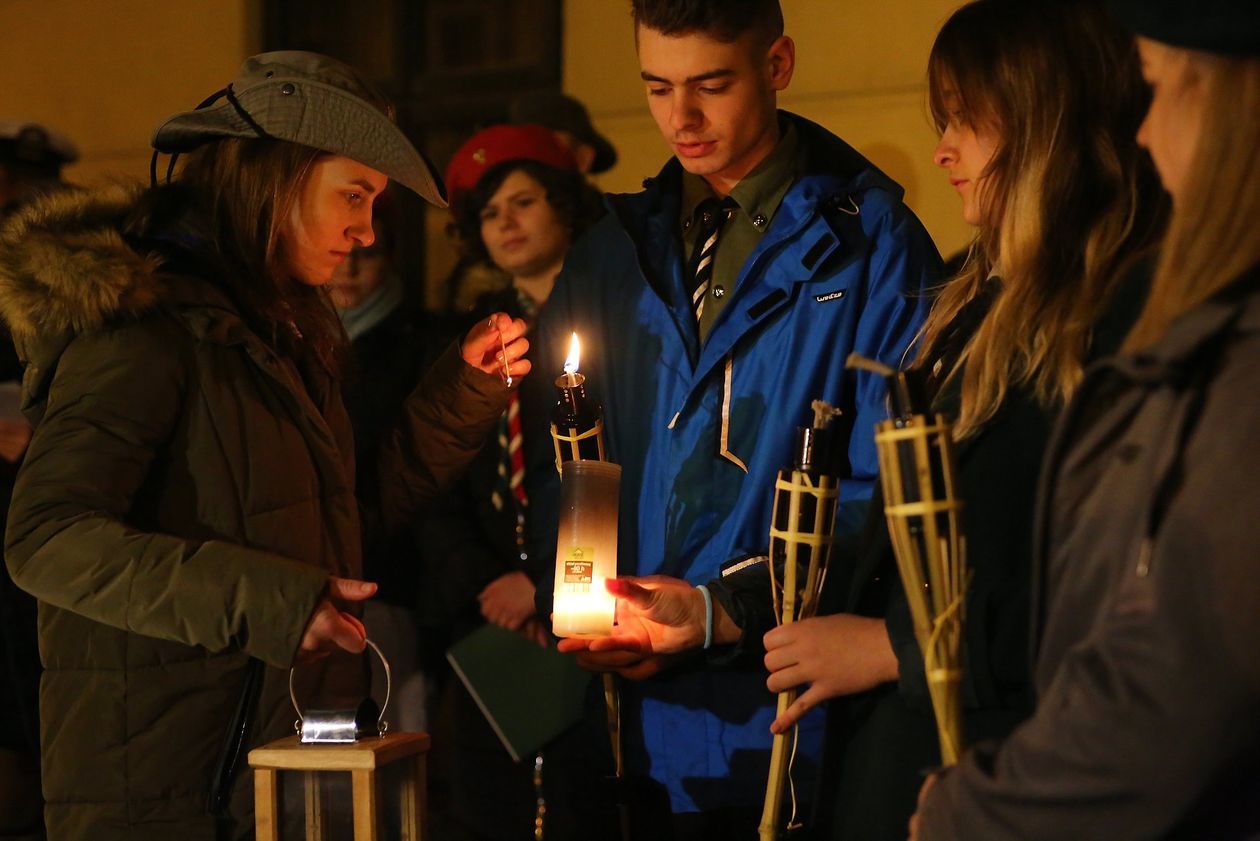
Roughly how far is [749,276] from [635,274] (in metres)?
0.28

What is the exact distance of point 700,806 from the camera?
2314mm

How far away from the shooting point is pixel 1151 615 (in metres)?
1.14

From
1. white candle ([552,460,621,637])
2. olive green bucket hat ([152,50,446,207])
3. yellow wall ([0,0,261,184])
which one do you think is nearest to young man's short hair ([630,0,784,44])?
olive green bucket hat ([152,50,446,207])

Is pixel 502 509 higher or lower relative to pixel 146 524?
higher

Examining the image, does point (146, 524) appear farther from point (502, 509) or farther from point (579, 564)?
point (502, 509)

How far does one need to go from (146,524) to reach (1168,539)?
155 cm

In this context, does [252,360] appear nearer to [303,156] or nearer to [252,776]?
[303,156]

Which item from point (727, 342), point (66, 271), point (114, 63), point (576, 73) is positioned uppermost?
point (114, 63)

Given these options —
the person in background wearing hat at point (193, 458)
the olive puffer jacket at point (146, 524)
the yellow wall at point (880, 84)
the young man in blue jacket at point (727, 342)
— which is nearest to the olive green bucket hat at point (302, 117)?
the person in background wearing hat at point (193, 458)

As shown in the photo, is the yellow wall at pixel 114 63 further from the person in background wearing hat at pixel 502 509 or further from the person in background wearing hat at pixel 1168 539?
the person in background wearing hat at pixel 1168 539

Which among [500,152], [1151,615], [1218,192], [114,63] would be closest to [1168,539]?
[1151,615]

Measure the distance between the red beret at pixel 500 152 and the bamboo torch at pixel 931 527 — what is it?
7.79ft

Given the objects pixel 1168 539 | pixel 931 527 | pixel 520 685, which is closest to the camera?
pixel 1168 539

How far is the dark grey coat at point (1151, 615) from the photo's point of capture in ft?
3.63
